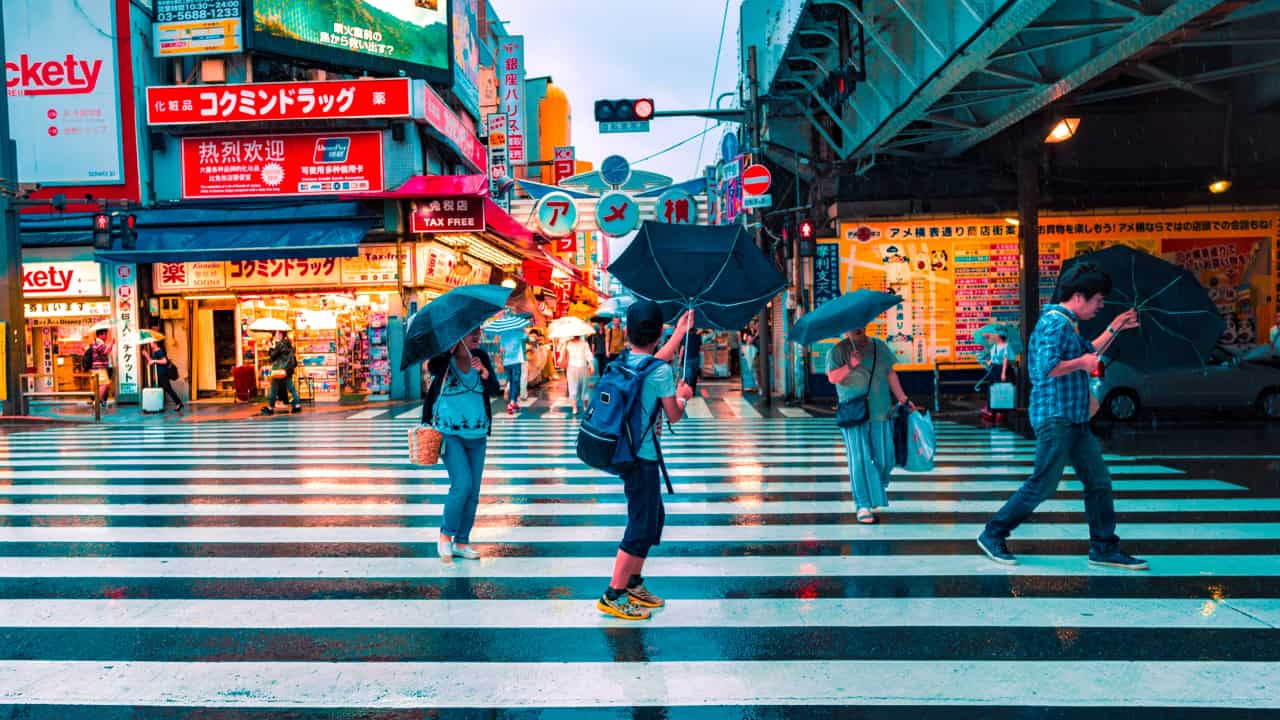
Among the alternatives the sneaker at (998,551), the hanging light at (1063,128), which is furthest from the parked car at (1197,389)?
the sneaker at (998,551)

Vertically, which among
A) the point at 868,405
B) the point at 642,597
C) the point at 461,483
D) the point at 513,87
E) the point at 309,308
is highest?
the point at 513,87

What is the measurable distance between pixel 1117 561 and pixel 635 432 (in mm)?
3518

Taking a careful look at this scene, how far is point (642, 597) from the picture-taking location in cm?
494

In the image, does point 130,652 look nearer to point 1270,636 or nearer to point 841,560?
point 841,560

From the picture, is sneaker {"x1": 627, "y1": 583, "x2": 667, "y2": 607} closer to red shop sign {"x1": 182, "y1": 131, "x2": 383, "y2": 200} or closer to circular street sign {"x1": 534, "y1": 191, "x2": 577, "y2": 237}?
circular street sign {"x1": 534, "y1": 191, "x2": 577, "y2": 237}

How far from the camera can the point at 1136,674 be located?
3949 mm

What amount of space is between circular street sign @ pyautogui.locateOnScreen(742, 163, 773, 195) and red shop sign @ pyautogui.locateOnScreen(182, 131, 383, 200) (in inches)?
400

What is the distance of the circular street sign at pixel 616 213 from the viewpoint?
64.5 ft

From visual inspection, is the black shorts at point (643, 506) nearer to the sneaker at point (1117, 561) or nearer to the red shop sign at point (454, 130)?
the sneaker at point (1117, 561)

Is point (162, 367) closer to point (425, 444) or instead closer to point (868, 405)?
point (425, 444)

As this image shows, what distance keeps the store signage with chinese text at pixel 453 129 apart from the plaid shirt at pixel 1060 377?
1998cm

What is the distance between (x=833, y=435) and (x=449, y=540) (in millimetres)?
8829

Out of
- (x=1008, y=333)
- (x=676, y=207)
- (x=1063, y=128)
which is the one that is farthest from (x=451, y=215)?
(x=1063, y=128)

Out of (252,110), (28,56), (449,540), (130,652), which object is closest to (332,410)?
(252,110)
